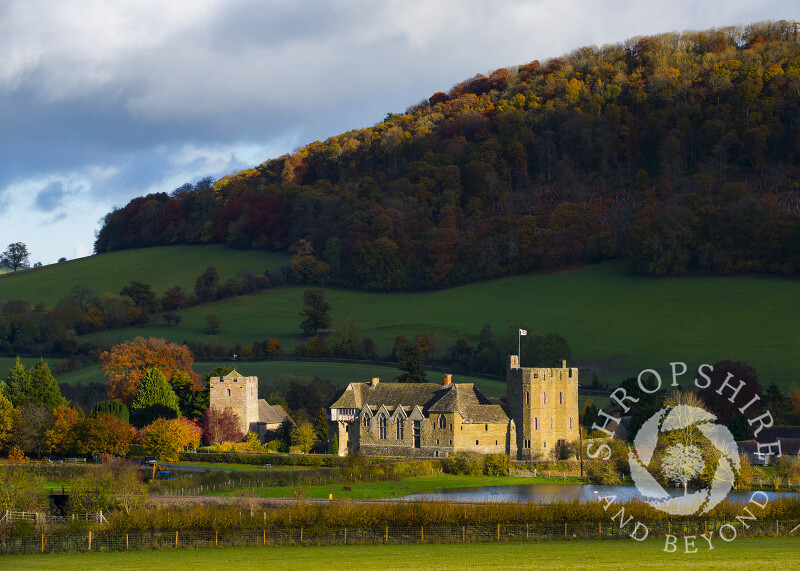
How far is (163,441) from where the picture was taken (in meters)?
72.4

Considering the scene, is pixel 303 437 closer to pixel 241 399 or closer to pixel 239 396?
pixel 241 399

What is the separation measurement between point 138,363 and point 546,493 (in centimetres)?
4591

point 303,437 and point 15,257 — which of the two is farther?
point 15,257

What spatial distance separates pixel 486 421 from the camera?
74938 mm

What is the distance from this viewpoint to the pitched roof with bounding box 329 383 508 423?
75312 mm

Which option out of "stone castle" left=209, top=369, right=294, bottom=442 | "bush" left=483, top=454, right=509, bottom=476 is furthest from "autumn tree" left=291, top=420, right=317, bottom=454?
"bush" left=483, top=454, right=509, bottom=476

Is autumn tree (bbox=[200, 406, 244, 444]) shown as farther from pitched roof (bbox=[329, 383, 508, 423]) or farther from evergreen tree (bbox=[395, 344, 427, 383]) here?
evergreen tree (bbox=[395, 344, 427, 383])

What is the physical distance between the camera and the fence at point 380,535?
131ft

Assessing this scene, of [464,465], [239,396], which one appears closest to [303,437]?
[239,396]

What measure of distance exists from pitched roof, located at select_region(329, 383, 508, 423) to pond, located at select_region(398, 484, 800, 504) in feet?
38.6

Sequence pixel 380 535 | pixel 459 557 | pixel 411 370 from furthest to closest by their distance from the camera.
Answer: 1. pixel 411 370
2. pixel 380 535
3. pixel 459 557

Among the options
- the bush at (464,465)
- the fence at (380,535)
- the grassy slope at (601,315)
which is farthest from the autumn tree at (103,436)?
the grassy slope at (601,315)

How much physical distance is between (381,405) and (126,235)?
108 metres

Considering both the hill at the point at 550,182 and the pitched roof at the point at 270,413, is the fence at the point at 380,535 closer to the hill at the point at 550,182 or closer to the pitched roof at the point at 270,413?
the pitched roof at the point at 270,413
